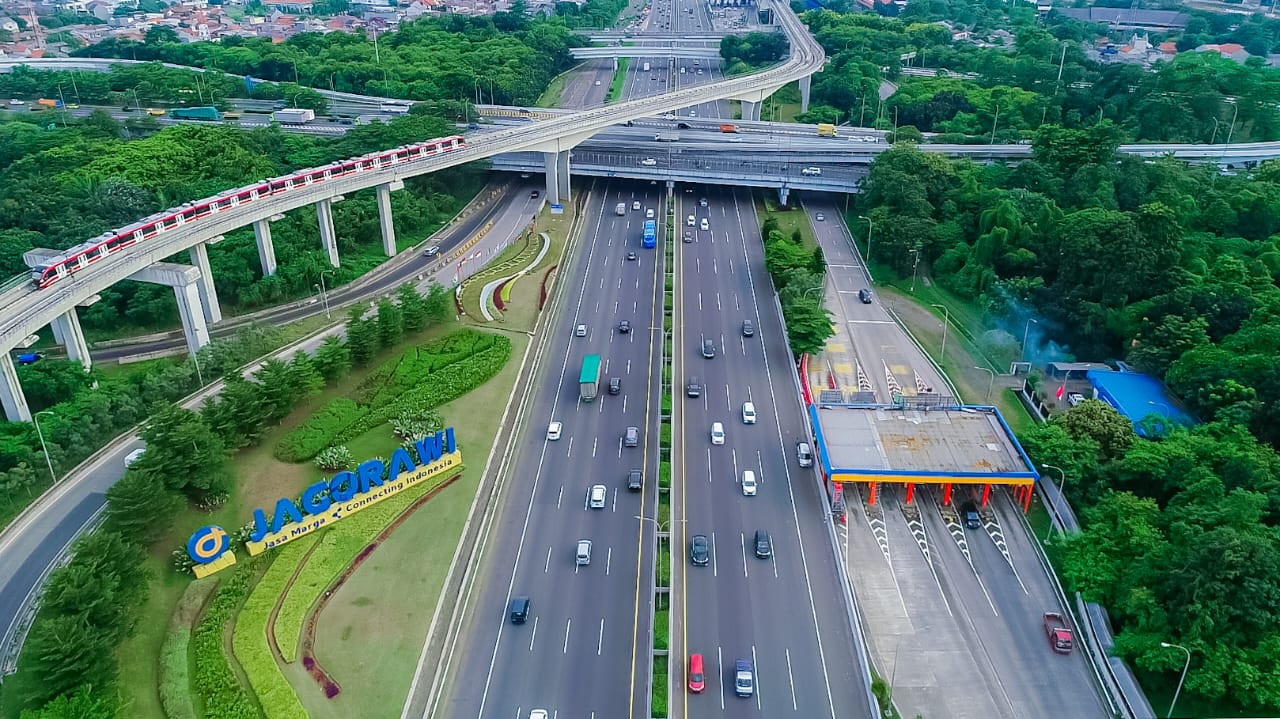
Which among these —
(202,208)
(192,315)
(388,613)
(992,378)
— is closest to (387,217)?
(202,208)

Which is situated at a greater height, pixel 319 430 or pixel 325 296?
pixel 325 296

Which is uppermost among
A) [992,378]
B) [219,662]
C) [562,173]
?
[562,173]

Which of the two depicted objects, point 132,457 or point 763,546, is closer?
point 763,546

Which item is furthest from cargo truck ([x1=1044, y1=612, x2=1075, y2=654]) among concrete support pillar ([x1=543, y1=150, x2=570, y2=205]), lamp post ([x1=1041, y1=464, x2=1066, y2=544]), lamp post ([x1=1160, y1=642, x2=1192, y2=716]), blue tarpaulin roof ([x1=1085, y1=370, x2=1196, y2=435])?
concrete support pillar ([x1=543, y1=150, x2=570, y2=205])

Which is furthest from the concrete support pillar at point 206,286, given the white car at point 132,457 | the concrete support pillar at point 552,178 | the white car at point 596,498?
the concrete support pillar at point 552,178

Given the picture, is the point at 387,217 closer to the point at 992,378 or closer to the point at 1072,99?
the point at 992,378

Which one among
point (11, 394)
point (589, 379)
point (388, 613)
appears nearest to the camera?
point (388, 613)

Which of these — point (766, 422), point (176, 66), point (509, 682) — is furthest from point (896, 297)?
point (176, 66)
